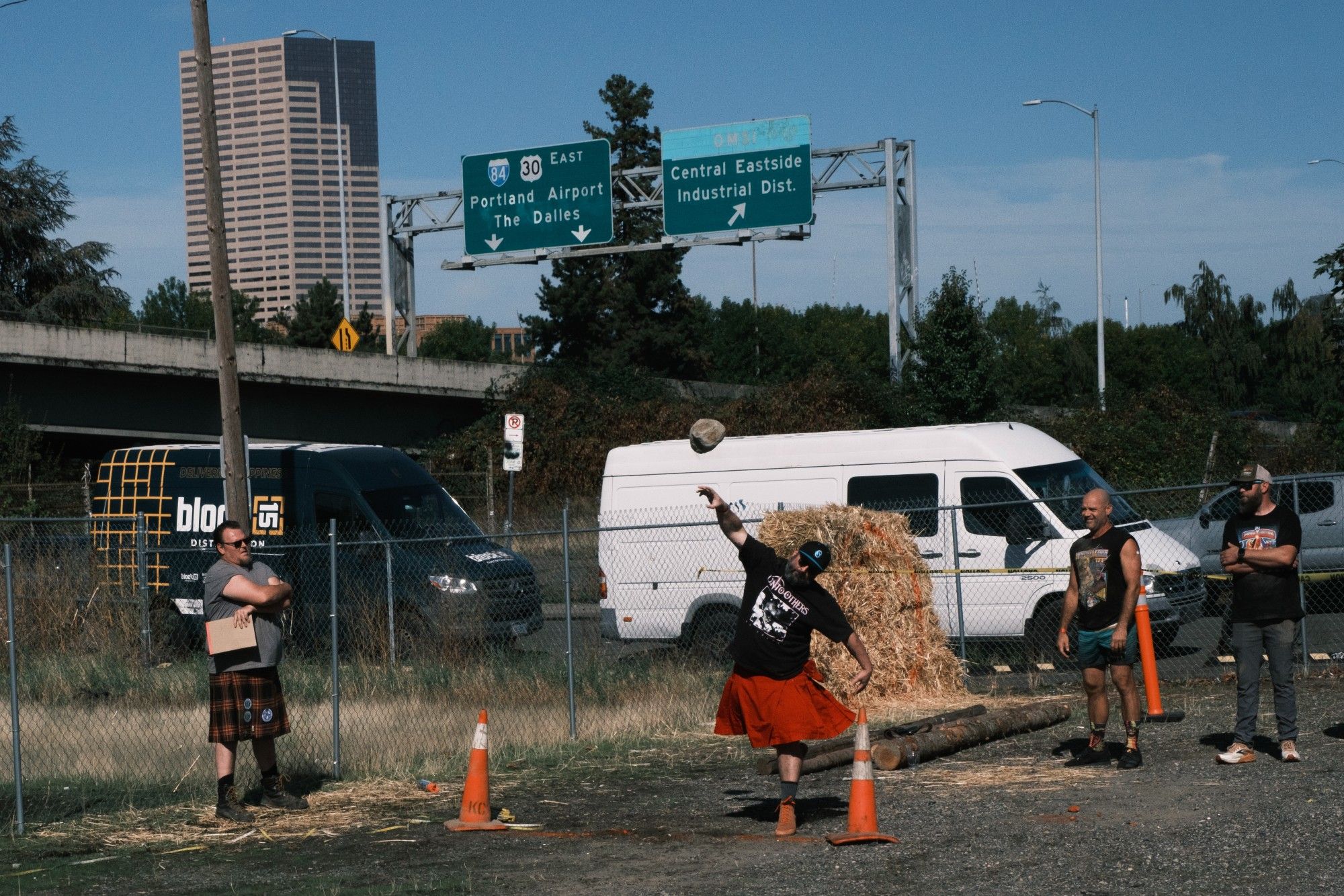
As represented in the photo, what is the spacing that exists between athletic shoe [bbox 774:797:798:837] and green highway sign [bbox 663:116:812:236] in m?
23.7

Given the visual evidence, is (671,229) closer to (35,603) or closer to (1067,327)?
(35,603)

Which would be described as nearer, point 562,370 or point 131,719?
point 131,719

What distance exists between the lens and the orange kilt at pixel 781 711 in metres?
8.05

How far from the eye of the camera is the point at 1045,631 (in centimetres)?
1380

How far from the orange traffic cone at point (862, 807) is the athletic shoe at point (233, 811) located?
11.8 ft

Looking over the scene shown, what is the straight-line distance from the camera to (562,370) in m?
38.9

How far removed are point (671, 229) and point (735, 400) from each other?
6.19 metres

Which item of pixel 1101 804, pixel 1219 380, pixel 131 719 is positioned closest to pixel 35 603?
pixel 131 719

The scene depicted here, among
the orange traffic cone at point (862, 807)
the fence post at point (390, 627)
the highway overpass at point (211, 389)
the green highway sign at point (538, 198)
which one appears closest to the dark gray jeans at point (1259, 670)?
the orange traffic cone at point (862, 807)

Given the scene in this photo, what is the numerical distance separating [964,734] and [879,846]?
2820 mm

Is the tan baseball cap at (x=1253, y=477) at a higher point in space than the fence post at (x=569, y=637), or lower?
higher

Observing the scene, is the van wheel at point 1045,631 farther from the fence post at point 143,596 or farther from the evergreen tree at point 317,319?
the evergreen tree at point 317,319

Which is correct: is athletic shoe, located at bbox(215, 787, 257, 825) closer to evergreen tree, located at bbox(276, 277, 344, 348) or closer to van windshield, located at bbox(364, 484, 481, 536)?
van windshield, located at bbox(364, 484, 481, 536)

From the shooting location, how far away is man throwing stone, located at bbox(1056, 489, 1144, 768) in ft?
31.2
